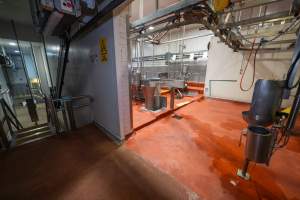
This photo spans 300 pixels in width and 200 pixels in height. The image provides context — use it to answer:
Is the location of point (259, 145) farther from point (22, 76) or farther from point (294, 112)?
point (22, 76)

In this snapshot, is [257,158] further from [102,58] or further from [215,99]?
[215,99]

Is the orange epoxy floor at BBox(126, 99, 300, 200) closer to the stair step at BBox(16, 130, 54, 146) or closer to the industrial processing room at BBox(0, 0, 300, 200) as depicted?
the industrial processing room at BBox(0, 0, 300, 200)

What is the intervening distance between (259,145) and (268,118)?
544 mm

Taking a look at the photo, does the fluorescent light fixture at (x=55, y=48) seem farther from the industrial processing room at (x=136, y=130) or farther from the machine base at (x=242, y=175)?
the machine base at (x=242, y=175)

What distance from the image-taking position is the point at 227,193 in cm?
127

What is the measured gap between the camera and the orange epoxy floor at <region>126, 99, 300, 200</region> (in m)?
1.31

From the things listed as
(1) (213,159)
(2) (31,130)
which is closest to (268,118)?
(1) (213,159)

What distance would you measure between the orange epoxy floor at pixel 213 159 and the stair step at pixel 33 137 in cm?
173

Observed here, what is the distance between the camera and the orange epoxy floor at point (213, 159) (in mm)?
1309

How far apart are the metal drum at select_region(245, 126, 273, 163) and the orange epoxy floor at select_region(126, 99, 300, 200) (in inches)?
15.0

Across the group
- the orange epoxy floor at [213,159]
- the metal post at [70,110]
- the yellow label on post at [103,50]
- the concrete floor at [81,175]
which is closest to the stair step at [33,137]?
the concrete floor at [81,175]

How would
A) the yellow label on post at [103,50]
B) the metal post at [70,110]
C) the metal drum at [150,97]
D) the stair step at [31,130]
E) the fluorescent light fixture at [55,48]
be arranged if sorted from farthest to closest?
the fluorescent light fixture at [55,48], the metal drum at [150,97], the metal post at [70,110], the stair step at [31,130], the yellow label on post at [103,50]

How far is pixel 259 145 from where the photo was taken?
46.8 inches

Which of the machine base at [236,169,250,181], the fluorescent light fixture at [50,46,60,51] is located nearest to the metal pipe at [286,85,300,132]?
the machine base at [236,169,250,181]
